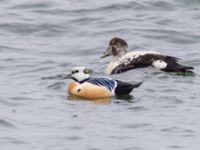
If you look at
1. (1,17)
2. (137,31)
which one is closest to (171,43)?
(137,31)

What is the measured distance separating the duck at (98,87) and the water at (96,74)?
175 millimetres

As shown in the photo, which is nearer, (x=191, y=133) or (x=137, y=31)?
(x=191, y=133)

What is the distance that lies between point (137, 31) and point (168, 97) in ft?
22.0

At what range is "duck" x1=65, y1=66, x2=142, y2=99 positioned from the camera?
1460 centimetres

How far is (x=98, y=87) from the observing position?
1465 centimetres

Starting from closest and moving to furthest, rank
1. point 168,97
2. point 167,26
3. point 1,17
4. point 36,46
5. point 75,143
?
1. point 75,143
2. point 168,97
3. point 36,46
4. point 167,26
5. point 1,17

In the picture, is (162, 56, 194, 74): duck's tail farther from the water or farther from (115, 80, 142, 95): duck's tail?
(115, 80, 142, 95): duck's tail

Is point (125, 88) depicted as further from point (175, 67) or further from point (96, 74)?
point (96, 74)

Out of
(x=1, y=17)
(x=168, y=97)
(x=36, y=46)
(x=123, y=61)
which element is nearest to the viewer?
(x=168, y=97)

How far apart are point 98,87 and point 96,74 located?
2.48m

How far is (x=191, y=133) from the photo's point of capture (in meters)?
12.0

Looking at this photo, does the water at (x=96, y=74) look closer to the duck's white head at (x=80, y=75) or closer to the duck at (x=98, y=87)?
the duck at (x=98, y=87)

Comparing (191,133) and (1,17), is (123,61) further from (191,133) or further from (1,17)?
(1,17)

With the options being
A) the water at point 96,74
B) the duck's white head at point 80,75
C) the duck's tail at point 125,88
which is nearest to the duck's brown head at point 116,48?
the water at point 96,74
